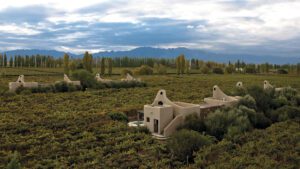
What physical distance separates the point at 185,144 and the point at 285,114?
15.2m

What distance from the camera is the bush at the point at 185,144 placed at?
836 inches

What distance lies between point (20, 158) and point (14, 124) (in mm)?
8461

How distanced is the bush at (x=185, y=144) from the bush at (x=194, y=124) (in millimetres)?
3743

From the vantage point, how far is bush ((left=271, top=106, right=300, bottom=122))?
1256 inches

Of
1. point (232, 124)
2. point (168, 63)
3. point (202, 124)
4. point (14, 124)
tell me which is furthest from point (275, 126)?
point (168, 63)

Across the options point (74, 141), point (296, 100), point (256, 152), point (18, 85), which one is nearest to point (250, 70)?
point (296, 100)

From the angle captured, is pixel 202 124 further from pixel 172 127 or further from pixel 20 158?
pixel 20 158

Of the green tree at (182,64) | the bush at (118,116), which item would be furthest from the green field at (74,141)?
the green tree at (182,64)

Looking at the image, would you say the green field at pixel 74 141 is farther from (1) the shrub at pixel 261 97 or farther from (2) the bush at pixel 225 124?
(1) the shrub at pixel 261 97

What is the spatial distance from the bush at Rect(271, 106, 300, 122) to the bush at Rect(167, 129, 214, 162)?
1265 cm

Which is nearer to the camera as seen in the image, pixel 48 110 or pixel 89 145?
pixel 89 145

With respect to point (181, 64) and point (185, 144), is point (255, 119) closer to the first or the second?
point (185, 144)

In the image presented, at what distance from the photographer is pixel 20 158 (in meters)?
20.0

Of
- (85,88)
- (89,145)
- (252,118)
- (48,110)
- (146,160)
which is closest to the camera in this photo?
(146,160)
